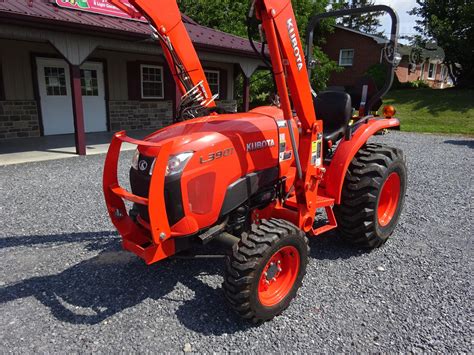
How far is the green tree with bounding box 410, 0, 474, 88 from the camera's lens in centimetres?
1755

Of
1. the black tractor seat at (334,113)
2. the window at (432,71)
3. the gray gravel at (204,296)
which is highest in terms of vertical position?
the window at (432,71)

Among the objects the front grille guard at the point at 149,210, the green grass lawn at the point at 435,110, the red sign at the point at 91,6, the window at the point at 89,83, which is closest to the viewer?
the front grille guard at the point at 149,210

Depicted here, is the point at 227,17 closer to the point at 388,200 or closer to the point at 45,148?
the point at 45,148

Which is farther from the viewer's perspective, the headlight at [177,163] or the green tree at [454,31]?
the green tree at [454,31]

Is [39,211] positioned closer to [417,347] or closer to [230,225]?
[230,225]

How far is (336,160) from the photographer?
3.11 meters

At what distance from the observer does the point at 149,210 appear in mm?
2088

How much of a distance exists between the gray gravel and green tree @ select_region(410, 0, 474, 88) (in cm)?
1702

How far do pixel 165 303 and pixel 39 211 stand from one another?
266 cm

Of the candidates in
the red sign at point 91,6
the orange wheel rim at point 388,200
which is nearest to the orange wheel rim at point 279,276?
the orange wheel rim at point 388,200

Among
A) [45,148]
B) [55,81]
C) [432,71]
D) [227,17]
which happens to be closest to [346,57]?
[227,17]

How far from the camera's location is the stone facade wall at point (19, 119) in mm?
9000

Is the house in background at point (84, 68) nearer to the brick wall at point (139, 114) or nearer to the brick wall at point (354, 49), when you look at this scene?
the brick wall at point (139, 114)

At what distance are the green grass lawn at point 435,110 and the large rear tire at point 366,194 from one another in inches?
441
